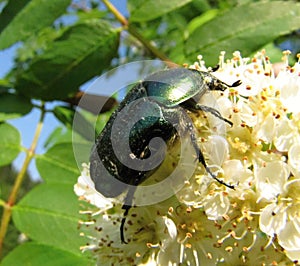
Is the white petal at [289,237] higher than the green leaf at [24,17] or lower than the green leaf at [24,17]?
lower

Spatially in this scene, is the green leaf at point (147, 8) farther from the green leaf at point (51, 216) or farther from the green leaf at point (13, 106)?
the green leaf at point (51, 216)

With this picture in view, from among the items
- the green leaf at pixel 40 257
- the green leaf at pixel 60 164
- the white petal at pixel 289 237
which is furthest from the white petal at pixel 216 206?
the green leaf at pixel 60 164

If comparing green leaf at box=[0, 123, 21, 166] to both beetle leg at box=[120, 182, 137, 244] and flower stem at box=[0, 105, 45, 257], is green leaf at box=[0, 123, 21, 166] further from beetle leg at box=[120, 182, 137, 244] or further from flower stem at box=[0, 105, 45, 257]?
beetle leg at box=[120, 182, 137, 244]

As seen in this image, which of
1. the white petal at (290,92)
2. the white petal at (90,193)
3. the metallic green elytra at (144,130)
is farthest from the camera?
the white petal at (90,193)

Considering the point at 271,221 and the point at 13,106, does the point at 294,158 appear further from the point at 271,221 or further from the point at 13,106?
the point at 13,106

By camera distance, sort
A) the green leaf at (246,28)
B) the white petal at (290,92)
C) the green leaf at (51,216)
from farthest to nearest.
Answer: the green leaf at (246,28), the green leaf at (51,216), the white petal at (290,92)

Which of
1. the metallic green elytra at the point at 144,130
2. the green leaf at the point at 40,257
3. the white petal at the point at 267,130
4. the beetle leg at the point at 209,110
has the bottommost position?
the green leaf at the point at 40,257

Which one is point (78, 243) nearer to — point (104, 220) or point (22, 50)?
point (104, 220)

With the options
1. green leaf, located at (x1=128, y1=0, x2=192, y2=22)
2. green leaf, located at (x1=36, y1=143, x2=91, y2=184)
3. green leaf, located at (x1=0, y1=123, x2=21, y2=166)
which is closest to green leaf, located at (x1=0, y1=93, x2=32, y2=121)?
green leaf, located at (x1=0, y1=123, x2=21, y2=166)
